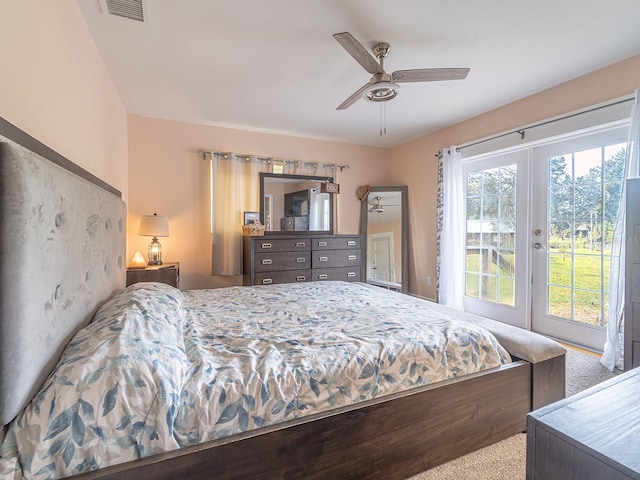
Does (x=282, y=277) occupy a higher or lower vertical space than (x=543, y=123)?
lower

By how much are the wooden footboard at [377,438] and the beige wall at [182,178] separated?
319 cm

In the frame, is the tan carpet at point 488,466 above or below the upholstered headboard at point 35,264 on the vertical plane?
below

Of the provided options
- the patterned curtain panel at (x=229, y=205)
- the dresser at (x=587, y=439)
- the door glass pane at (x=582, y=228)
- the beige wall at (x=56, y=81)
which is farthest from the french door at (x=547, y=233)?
the beige wall at (x=56, y=81)

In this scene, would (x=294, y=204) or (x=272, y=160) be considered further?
(x=294, y=204)

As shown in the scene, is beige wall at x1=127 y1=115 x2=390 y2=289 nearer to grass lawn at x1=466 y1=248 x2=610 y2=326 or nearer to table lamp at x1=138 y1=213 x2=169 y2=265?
table lamp at x1=138 y1=213 x2=169 y2=265

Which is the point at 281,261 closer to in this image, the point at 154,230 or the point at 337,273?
the point at 337,273

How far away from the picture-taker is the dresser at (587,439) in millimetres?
736

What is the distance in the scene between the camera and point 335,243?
415 centimetres

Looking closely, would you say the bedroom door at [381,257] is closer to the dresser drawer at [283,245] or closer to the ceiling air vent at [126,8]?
the dresser drawer at [283,245]

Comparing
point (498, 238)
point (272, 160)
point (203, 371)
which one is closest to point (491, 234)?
point (498, 238)

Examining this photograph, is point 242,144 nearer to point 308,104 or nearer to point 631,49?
point 308,104

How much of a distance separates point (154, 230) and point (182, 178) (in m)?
0.86

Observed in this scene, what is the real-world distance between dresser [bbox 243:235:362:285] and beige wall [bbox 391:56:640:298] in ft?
3.13

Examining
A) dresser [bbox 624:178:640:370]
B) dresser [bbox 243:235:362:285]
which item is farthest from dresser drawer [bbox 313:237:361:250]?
dresser [bbox 624:178:640:370]
